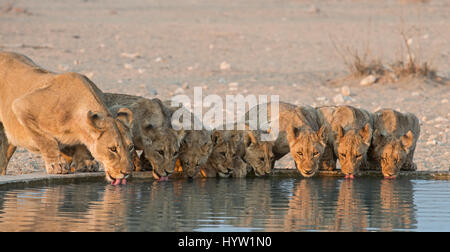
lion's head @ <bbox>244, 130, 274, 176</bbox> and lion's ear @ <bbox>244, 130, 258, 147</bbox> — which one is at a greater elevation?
lion's ear @ <bbox>244, 130, 258, 147</bbox>

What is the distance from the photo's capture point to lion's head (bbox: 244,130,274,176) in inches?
420

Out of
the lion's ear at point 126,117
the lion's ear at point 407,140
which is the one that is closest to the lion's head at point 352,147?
the lion's ear at point 407,140

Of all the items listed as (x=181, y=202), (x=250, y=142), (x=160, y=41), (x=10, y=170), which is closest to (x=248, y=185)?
(x=250, y=142)

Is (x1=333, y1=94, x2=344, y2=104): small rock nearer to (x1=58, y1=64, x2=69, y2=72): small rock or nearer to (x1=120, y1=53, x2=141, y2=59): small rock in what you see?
(x1=58, y1=64, x2=69, y2=72): small rock

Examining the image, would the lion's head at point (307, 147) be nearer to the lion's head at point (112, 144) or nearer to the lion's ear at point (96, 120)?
the lion's head at point (112, 144)

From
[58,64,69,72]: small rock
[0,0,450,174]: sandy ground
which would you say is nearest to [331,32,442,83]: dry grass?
[0,0,450,174]: sandy ground

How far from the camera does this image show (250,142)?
1075 cm

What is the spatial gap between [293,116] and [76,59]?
41.6 ft

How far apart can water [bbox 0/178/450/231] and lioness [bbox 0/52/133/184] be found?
41 centimetres

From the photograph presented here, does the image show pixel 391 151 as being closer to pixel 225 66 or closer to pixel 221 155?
pixel 221 155

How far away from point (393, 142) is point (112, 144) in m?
3.42

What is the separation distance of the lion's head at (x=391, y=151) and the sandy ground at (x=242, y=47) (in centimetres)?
179

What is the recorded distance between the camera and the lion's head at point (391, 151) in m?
10.8
